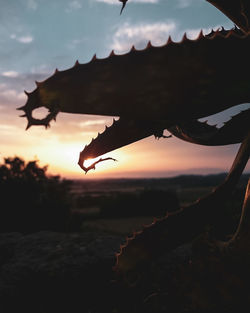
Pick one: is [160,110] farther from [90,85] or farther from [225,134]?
[225,134]

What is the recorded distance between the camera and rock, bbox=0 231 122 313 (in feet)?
10.9

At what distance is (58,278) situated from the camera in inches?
138

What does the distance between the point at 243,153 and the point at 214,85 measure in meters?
0.54

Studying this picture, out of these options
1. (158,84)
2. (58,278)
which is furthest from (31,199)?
(158,84)

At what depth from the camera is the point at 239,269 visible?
1.53 metres

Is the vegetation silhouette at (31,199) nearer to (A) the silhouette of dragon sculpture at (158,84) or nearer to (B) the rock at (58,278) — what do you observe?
(B) the rock at (58,278)

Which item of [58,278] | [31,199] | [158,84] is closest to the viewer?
[158,84]

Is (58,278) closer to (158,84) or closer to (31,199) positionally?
(158,84)

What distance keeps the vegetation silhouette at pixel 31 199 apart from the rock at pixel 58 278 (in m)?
6.53

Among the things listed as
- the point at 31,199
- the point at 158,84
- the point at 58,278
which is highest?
the point at 158,84

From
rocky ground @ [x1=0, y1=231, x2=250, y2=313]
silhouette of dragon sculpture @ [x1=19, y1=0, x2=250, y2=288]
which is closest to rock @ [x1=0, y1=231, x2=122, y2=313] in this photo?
rocky ground @ [x1=0, y1=231, x2=250, y2=313]

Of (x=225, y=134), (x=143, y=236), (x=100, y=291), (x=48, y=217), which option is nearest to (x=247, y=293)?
(x=143, y=236)

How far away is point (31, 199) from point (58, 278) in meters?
8.52

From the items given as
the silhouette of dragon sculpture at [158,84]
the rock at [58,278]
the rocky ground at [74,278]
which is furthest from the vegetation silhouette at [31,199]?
the silhouette of dragon sculpture at [158,84]
